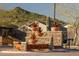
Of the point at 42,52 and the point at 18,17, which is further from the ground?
the point at 18,17

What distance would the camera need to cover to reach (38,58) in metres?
3.05

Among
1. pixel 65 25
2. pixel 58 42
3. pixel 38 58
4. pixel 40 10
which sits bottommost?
pixel 38 58

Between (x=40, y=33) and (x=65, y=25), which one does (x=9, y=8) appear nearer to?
(x=40, y=33)

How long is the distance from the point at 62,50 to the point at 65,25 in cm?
32

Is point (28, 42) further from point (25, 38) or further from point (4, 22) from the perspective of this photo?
point (4, 22)

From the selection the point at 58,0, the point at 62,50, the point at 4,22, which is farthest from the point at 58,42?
the point at 4,22

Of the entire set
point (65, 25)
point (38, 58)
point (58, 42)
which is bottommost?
Result: point (38, 58)

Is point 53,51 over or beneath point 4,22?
beneath

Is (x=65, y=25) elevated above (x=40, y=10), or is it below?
below

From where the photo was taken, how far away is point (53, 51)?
3.06 meters

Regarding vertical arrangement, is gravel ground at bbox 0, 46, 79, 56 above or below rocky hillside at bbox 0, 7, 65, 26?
below

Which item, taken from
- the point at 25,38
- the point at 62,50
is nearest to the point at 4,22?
the point at 25,38

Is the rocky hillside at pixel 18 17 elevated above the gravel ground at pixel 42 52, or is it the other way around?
the rocky hillside at pixel 18 17

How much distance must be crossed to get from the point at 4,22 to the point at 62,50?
2.71ft
